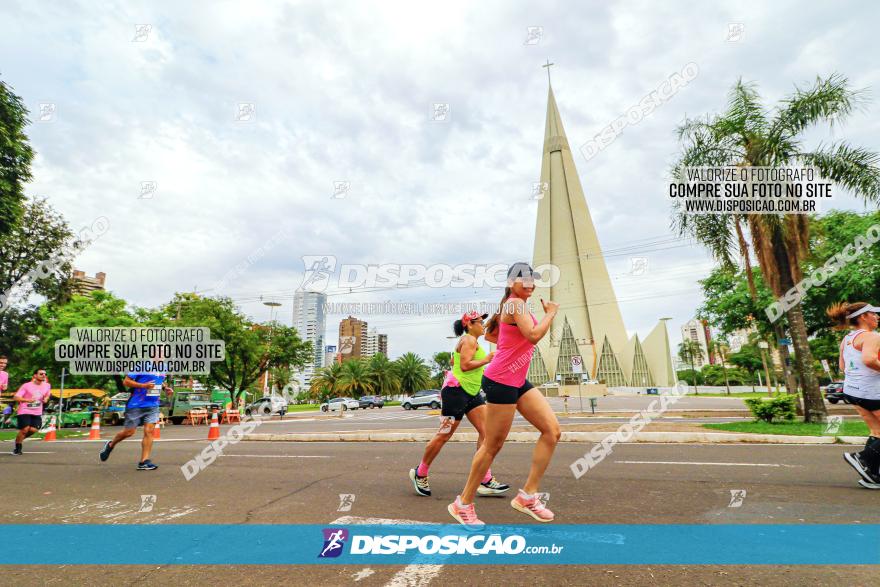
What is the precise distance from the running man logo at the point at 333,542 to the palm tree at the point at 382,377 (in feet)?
217

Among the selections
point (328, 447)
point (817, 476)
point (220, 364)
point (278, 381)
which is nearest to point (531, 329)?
point (817, 476)

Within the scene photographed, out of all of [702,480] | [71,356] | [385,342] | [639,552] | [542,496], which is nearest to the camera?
[639,552]

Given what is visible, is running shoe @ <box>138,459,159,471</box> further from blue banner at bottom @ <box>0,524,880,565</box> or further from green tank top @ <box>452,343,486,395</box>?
green tank top @ <box>452,343,486,395</box>

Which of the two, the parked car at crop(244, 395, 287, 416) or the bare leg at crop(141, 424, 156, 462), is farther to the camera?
the parked car at crop(244, 395, 287, 416)

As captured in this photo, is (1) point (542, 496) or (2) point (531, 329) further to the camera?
(1) point (542, 496)

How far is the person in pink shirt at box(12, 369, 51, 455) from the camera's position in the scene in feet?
31.3

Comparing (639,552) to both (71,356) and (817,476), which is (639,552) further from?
(71,356)

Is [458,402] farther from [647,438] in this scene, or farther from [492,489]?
[647,438]

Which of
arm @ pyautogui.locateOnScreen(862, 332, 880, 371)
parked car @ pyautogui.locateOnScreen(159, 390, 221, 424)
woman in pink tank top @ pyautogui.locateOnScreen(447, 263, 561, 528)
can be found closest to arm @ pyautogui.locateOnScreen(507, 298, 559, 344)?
woman in pink tank top @ pyautogui.locateOnScreen(447, 263, 561, 528)

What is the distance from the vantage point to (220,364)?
104ft

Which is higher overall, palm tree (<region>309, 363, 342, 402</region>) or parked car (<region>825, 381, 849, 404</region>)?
palm tree (<region>309, 363, 342, 402</region>)

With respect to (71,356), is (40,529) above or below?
below

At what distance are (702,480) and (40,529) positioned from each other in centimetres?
669

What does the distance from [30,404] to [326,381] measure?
6098cm
